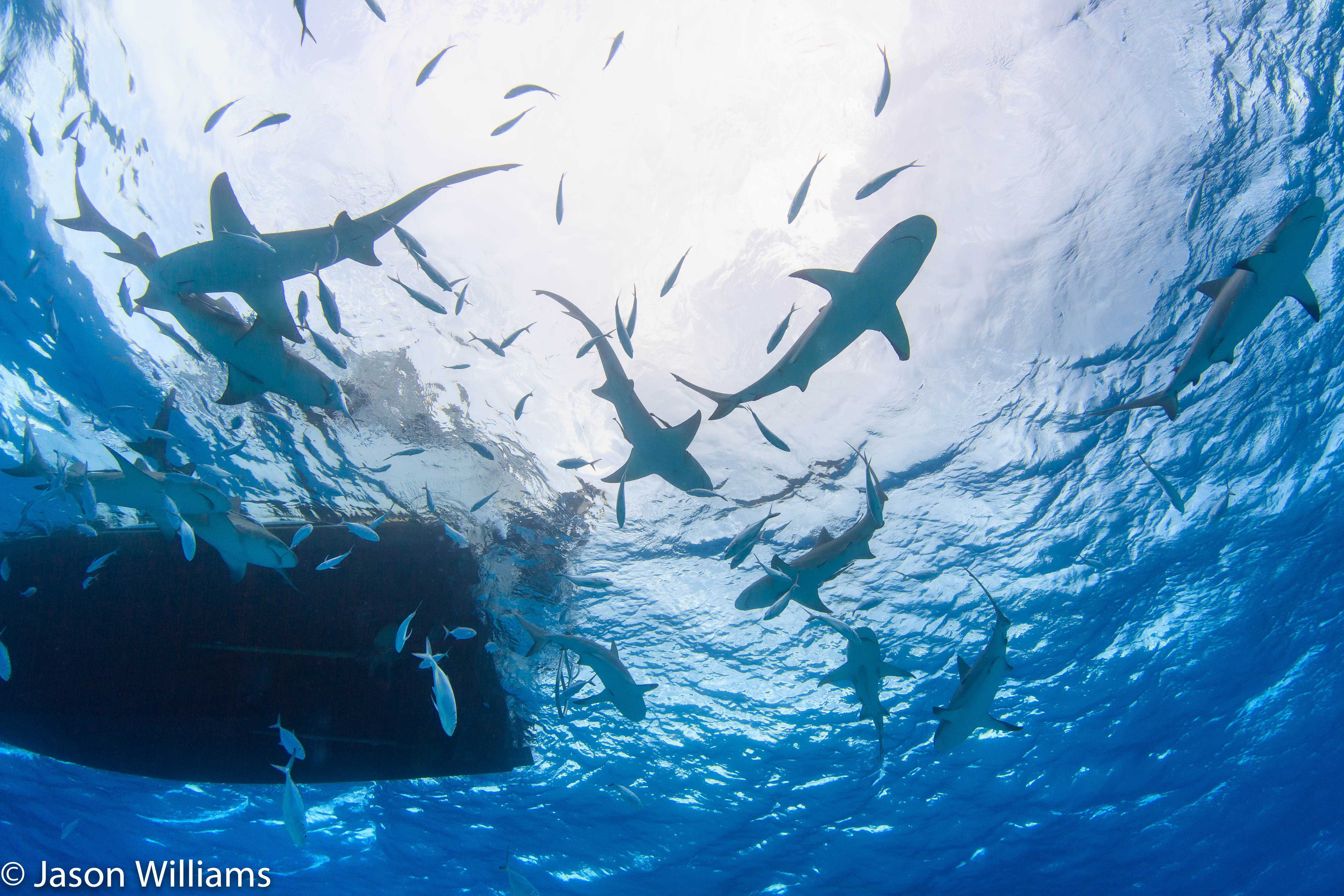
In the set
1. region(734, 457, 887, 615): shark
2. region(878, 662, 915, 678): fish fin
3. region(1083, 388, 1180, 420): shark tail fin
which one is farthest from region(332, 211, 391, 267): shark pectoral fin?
region(878, 662, 915, 678): fish fin

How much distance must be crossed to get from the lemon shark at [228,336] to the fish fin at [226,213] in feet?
2.50

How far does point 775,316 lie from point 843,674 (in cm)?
473

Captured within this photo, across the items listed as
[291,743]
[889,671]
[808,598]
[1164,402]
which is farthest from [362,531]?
[1164,402]

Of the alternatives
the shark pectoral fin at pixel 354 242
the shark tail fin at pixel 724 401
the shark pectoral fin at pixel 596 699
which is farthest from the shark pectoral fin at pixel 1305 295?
the shark pectoral fin at pixel 596 699

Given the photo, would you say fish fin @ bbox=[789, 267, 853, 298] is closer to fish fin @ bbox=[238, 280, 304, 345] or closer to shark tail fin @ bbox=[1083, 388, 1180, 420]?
shark tail fin @ bbox=[1083, 388, 1180, 420]

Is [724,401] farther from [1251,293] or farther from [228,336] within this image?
[228,336]

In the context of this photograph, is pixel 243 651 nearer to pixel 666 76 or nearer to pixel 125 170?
pixel 125 170

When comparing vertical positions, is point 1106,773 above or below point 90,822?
below

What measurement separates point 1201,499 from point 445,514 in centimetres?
1303

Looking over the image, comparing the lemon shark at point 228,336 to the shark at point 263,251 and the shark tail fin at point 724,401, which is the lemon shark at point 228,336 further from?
the shark tail fin at point 724,401

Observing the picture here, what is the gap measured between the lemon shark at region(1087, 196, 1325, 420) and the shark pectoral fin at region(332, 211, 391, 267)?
192 inches

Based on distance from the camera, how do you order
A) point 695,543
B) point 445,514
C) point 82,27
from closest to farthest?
point 82,27, point 445,514, point 695,543

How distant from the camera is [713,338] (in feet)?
23.5

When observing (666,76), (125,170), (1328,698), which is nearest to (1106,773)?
(1328,698)
